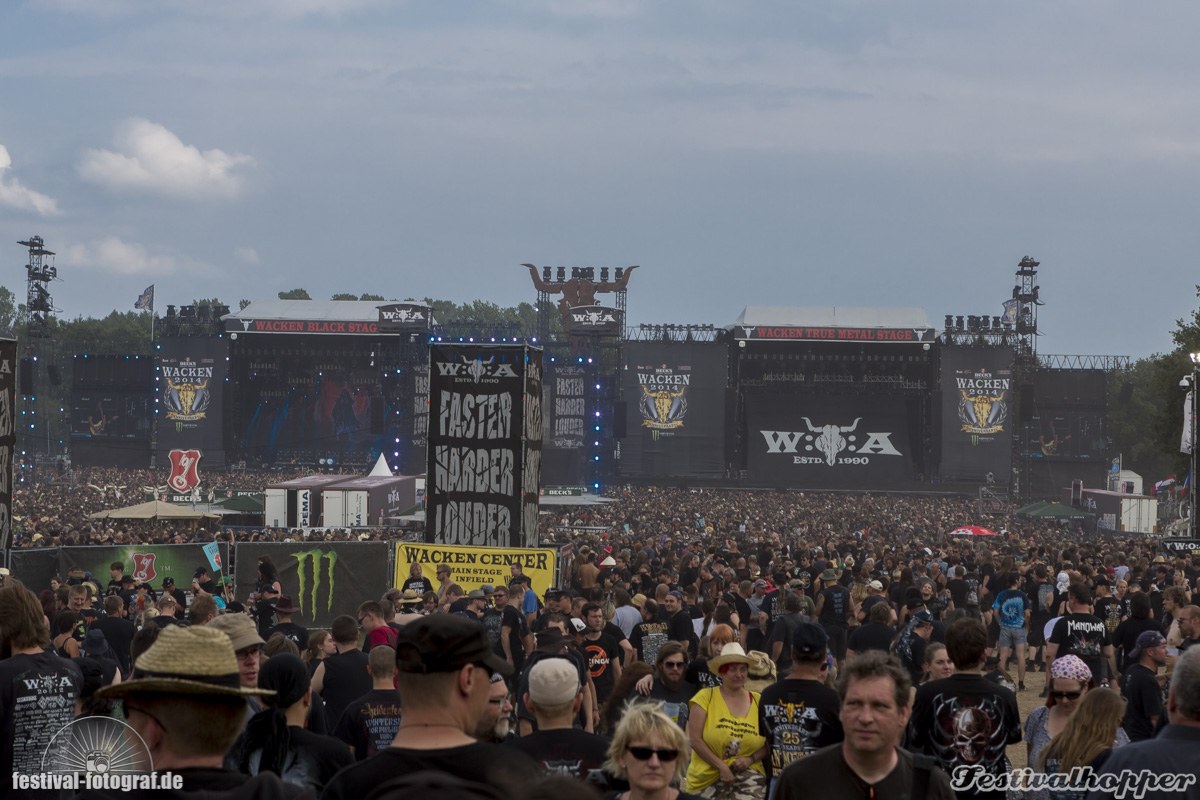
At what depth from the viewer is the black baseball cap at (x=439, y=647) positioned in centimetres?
361

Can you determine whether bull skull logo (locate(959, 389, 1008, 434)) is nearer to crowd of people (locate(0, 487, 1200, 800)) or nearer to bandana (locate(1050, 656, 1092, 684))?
crowd of people (locate(0, 487, 1200, 800))

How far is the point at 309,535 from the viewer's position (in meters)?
34.0

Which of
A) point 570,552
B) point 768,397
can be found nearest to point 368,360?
point 768,397

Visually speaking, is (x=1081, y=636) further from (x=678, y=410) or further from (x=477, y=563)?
(x=678, y=410)

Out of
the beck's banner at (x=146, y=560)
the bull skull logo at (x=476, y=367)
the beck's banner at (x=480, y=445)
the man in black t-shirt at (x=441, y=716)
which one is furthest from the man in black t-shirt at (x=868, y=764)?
the beck's banner at (x=146, y=560)

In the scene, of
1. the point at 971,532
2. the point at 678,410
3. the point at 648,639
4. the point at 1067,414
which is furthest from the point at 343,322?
the point at 648,639

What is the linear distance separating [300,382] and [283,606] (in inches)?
2240

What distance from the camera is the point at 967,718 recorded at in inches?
250

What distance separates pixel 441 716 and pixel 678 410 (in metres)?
57.1

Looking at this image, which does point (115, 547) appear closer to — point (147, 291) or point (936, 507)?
point (936, 507)

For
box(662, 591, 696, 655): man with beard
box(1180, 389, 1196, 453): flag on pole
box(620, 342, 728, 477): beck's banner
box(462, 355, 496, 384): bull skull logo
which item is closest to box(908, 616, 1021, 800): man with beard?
box(662, 591, 696, 655): man with beard

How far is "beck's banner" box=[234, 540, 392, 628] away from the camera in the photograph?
20641 millimetres

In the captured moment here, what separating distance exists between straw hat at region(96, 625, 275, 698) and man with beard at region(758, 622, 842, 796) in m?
3.49

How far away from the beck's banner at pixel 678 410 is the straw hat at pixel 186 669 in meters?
56.9
